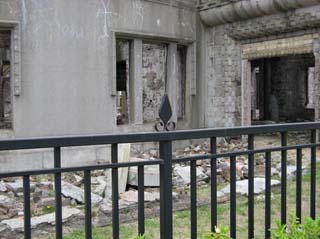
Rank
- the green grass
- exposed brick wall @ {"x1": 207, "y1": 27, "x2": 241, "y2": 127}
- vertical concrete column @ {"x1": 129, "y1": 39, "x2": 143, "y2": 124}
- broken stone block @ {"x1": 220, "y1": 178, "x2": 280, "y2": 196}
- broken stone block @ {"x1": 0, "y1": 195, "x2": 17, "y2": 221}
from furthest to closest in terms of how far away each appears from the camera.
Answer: exposed brick wall @ {"x1": 207, "y1": 27, "x2": 241, "y2": 127} → vertical concrete column @ {"x1": 129, "y1": 39, "x2": 143, "y2": 124} → broken stone block @ {"x1": 220, "y1": 178, "x2": 280, "y2": 196} → broken stone block @ {"x1": 0, "y1": 195, "x2": 17, "y2": 221} → the green grass

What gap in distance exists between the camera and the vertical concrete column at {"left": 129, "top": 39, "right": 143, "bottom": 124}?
9.40 meters

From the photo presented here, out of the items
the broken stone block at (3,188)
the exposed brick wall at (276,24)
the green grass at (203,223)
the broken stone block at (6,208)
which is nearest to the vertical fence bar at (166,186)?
the green grass at (203,223)

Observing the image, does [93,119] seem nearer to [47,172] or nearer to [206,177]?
[206,177]

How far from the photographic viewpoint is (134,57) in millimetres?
9383

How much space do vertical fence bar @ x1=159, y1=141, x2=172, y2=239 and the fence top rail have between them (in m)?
0.07

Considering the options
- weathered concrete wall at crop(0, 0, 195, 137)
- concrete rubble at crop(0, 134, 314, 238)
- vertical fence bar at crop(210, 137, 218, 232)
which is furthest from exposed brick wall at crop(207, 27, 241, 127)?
vertical fence bar at crop(210, 137, 218, 232)

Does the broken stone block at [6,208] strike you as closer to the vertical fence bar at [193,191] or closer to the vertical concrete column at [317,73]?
the vertical fence bar at [193,191]

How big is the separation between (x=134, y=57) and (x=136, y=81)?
529 millimetres

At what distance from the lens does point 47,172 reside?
1.97 meters

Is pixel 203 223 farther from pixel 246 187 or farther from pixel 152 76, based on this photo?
pixel 152 76

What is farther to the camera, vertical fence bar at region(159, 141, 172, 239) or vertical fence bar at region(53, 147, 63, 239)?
vertical fence bar at region(159, 141, 172, 239)

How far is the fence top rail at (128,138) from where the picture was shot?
1887 mm

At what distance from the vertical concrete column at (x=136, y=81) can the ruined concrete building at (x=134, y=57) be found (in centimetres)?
2

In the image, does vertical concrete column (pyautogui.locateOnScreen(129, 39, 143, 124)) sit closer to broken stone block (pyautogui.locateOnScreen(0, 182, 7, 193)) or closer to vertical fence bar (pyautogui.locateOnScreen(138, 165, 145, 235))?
broken stone block (pyautogui.locateOnScreen(0, 182, 7, 193))
